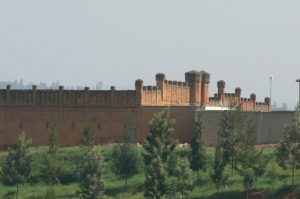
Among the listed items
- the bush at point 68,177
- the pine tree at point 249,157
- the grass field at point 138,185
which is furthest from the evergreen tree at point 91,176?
the pine tree at point 249,157

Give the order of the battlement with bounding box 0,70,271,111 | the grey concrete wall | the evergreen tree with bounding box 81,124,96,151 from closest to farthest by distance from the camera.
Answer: the evergreen tree with bounding box 81,124,96,151 → the grey concrete wall → the battlement with bounding box 0,70,271,111

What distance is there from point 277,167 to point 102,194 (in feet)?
39.6

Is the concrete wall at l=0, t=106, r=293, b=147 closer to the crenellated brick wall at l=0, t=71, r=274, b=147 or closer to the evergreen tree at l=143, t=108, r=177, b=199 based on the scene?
the crenellated brick wall at l=0, t=71, r=274, b=147

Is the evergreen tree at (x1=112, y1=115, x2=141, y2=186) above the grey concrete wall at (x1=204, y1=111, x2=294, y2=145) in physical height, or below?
below

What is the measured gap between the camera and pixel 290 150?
51938 mm

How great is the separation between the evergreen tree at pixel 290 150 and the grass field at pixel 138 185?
Answer: 1.10 m

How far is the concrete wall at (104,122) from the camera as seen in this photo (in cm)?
6188

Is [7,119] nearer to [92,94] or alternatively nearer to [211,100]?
[92,94]

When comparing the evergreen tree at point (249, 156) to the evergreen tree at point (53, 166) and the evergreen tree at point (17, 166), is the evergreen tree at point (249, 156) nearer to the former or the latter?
the evergreen tree at point (53, 166)

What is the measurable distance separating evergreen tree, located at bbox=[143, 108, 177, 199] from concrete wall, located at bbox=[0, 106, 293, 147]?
9.39 meters

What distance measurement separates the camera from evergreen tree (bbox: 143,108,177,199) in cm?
5009

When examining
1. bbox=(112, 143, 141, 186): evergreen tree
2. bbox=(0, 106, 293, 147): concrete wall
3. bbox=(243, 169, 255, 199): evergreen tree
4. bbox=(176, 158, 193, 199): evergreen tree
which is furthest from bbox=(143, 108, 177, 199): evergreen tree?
bbox=(0, 106, 293, 147): concrete wall

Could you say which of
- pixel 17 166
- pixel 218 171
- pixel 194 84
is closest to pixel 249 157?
pixel 218 171

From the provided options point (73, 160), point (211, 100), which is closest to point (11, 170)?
point (73, 160)
